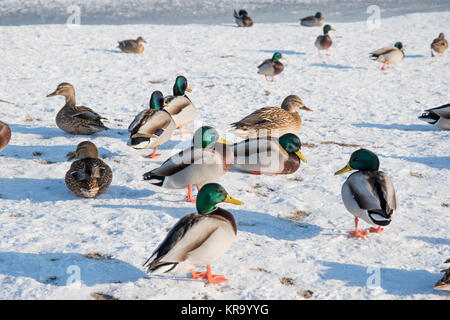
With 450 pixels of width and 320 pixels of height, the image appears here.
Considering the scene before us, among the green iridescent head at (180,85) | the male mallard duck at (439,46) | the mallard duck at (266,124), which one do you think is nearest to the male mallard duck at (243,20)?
the male mallard duck at (439,46)

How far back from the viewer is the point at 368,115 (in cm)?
866

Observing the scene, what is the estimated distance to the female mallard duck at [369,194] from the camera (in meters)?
4.26

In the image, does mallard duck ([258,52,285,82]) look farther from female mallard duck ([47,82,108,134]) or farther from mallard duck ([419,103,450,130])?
female mallard duck ([47,82,108,134])

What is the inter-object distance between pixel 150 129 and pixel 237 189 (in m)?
1.37

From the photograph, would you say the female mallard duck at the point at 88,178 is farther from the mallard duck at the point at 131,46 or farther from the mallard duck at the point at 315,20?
the mallard duck at the point at 315,20

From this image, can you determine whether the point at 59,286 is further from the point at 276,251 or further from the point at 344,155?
the point at 344,155

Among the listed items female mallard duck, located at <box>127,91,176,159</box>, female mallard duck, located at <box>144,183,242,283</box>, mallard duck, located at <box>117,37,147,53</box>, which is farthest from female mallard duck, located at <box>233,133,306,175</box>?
mallard duck, located at <box>117,37,147,53</box>

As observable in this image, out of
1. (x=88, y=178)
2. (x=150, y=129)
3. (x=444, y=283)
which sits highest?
(x=150, y=129)

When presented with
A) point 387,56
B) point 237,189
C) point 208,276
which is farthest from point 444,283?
point 387,56

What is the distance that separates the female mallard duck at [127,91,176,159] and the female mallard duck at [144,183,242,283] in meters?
2.35

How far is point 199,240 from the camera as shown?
3531mm

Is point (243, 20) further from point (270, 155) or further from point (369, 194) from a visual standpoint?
point (369, 194)

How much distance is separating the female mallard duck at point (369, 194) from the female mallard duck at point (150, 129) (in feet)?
8.22

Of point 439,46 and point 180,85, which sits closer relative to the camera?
point 180,85
